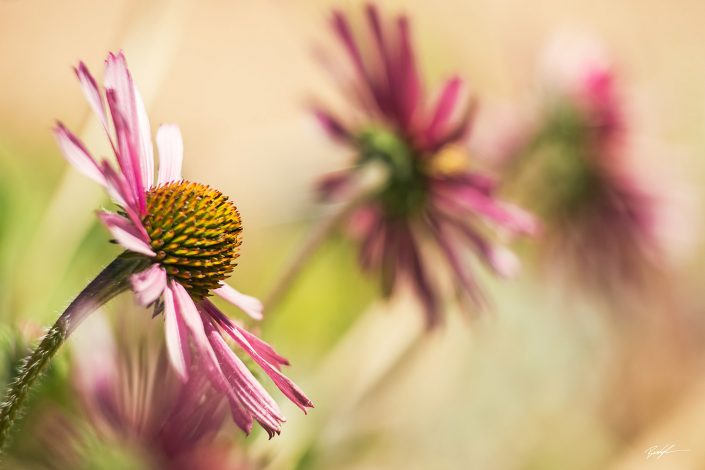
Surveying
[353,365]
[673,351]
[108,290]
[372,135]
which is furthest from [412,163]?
[673,351]

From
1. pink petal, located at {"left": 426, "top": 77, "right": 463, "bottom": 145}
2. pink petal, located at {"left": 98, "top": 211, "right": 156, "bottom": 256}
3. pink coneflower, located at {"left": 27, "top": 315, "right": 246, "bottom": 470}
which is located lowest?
pink coneflower, located at {"left": 27, "top": 315, "right": 246, "bottom": 470}

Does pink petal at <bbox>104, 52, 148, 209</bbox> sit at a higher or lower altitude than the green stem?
higher

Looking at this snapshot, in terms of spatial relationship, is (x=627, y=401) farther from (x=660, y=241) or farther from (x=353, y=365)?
(x=353, y=365)

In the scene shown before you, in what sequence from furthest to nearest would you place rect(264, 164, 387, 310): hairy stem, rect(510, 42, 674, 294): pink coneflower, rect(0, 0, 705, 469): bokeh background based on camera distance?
rect(510, 42, 674, 294): pink coneflower < rect(0, 0, 705, 469): bokeh background < rect(264, 164, 387, 310): hairy stem

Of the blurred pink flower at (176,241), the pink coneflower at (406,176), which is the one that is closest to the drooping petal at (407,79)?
the pink coneflower at (406,176)

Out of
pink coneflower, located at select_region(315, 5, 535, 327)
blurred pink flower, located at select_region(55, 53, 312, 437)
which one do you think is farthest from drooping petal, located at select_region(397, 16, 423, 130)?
blurred pink flower, located at select_region(55, 53, 312, 437)

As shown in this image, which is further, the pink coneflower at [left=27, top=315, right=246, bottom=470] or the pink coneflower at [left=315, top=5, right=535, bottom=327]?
the pink coneflower at [left=315, top=5, right=535, bottom=327]

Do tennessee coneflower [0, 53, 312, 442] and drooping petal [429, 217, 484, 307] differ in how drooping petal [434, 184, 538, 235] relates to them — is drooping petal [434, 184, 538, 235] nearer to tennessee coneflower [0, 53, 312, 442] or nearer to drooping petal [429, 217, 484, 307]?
drooping petal [429, 217, 484, 307]

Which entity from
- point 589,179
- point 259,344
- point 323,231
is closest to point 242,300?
point 259,344
